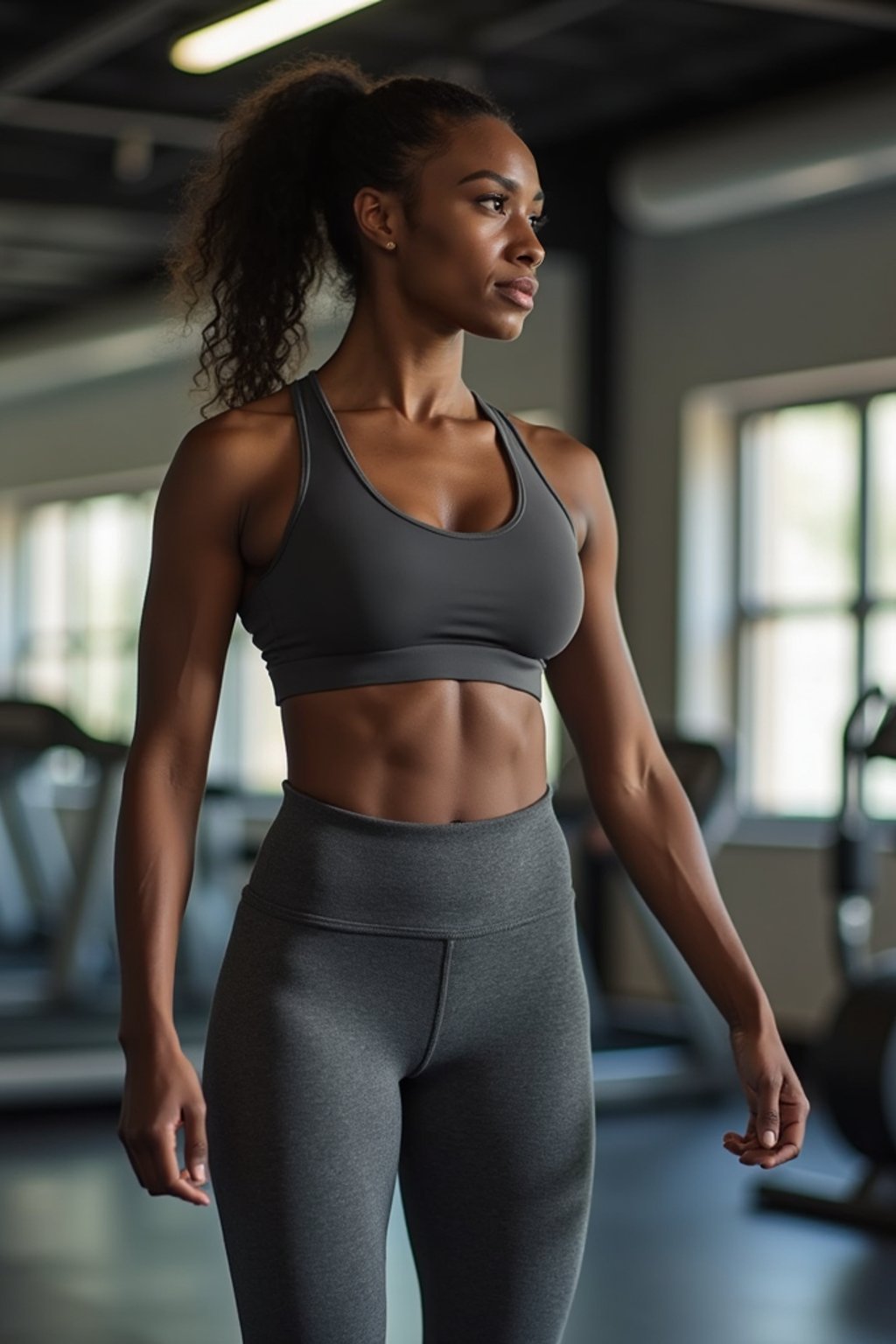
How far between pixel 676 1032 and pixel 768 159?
273 cm

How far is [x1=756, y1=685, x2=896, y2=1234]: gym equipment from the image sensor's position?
427cm

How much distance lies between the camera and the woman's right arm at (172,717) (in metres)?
1.46

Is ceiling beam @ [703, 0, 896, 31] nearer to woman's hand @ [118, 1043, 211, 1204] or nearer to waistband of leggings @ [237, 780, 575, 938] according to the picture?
waistband of leggings @ [237, 780, 575, 938]

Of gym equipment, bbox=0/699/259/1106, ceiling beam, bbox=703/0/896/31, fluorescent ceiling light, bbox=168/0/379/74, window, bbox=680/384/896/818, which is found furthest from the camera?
window, bbox=680/384/896/818

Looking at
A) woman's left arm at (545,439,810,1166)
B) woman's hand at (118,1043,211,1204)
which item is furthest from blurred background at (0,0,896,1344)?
woman's hand at (118,1043,211,1204)

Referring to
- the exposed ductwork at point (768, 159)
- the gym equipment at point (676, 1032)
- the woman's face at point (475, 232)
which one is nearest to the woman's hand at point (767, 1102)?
the woman's face at point (475, 232)

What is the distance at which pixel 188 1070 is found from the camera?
1.44m

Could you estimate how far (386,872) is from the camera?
1.48 metres

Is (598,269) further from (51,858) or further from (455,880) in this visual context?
(455,880)

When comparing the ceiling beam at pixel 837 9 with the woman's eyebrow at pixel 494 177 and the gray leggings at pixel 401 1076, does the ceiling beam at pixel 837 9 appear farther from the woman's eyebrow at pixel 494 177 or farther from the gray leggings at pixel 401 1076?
the gray leggings at pixel 401 1076

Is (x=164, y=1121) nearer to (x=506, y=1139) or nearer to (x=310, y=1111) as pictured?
(x=310, y=1111)

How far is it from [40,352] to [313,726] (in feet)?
29.6

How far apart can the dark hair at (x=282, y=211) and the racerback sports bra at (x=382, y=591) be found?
0.18m

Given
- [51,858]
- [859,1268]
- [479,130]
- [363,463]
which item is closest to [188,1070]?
[363,463]
